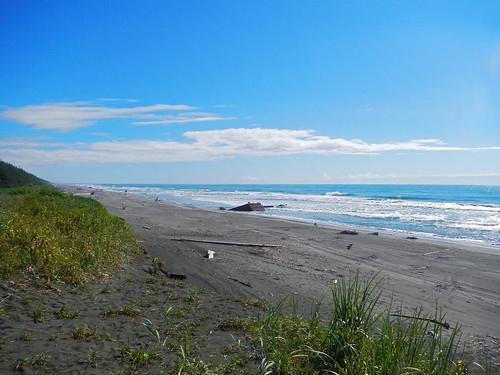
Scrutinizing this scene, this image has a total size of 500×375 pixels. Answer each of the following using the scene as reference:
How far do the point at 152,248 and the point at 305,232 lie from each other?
349 inches

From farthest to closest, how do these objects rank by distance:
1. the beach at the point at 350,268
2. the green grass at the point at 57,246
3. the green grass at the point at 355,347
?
the beach at the point at 350,268 < the green grass at the point at 57,246 < the green grass at the point at 355,347

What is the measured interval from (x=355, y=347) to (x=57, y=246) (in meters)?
5.22

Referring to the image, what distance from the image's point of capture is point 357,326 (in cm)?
425

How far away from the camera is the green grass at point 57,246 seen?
6438 mm

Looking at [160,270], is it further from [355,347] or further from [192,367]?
[355,347]

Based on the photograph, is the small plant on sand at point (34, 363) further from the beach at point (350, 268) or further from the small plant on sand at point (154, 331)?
the beach at point (350, 268)

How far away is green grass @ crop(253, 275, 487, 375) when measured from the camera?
340 centimetres

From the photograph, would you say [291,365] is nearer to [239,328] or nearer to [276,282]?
[239,328]

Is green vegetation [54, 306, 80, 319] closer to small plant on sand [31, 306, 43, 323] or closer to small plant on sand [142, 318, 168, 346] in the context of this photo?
small plant on sand [31, 306, 43, 323]

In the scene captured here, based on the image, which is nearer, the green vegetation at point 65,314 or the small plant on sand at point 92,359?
the small plant on sand at point 92,359

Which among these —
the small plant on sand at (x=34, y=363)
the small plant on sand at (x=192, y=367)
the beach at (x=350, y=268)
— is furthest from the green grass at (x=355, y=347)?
the small plant on sand at (x=34, y=363)

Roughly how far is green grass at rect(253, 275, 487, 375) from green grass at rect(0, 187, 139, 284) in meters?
3.48

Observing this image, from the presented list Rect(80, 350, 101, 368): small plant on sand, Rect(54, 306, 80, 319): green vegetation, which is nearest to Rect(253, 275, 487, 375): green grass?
Rect(80, 350, 101, 368): small plant on sand

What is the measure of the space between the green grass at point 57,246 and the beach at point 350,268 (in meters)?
1.67
